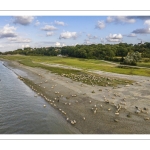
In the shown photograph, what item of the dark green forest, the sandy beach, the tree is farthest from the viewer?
the dark green forest

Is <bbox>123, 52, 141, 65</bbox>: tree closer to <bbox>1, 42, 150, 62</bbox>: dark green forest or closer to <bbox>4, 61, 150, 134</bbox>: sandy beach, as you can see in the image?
<bbox>1, 42, 150, 62</bbox>: dark green forest

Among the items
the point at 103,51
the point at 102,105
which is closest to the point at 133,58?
the point at 102,105

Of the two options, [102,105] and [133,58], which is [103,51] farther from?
[102,105]

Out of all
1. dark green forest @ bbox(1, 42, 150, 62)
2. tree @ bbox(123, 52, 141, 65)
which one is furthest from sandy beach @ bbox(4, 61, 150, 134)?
dark green forest @ bbox(1, 42, 150, 62)

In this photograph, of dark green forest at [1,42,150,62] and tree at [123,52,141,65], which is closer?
tree at [123,52,141,65]

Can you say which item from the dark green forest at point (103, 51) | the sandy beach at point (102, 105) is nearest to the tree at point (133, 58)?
the dark green forest at point (103, 51)

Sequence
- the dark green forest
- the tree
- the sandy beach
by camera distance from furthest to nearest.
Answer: the dark green forest
the tree
the sandy beach
